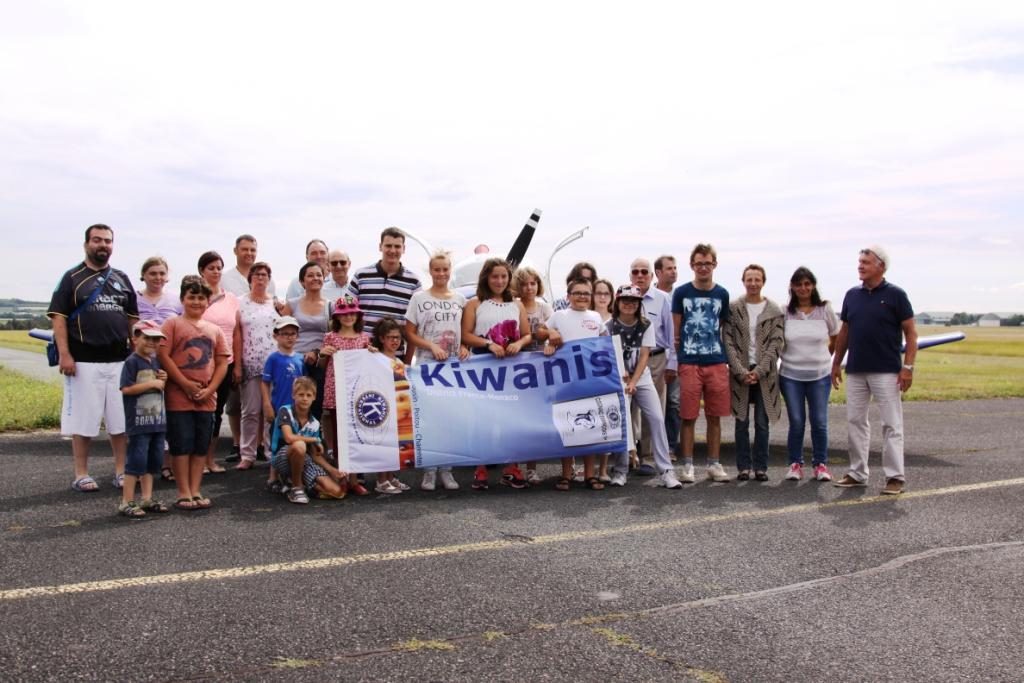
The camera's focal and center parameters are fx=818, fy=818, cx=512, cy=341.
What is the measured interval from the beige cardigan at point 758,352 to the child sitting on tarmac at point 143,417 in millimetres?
4826

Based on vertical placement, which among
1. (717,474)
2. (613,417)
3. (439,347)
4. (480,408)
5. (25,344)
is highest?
(25,344)

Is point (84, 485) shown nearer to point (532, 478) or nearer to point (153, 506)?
point (153, 506)

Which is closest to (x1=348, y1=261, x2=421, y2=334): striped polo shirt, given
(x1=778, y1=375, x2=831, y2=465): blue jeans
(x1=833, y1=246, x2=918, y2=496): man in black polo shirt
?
(x1=778, y1=375, x2=831, y2=465): blue jeans

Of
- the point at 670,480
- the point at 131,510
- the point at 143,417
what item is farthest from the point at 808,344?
the point at 131,510

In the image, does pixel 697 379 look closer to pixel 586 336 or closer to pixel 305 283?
pixel 586 336

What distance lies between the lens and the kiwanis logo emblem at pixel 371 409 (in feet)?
22.5

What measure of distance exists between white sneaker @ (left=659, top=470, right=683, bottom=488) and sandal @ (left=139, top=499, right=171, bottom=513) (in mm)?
3977

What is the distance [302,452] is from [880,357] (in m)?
4.93

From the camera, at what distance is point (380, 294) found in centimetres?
747

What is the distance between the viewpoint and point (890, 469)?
699 cm

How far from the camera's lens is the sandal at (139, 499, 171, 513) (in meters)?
5.79

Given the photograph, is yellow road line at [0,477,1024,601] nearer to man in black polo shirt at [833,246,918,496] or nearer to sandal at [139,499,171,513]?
man in black polo shirt at [833,246,918,496]

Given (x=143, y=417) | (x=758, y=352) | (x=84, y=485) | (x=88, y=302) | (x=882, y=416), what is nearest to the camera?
(x=143, y=417)

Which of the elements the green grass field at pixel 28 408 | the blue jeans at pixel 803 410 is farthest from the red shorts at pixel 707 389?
the green grass field at pixel 28 408
